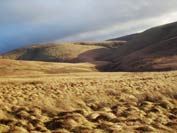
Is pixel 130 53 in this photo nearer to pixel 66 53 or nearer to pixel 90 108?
pixel 66 53

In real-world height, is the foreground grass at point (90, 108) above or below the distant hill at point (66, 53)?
below

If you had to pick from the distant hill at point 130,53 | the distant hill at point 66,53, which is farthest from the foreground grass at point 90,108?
the distant hill at point 66,53

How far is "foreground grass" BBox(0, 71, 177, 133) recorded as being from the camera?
713 inches

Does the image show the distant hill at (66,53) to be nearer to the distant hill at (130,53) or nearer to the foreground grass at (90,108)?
the distant hill at (130,53)

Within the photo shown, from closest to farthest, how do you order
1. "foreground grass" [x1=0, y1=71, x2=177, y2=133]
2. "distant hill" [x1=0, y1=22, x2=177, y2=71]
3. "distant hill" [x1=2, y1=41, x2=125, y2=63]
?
"foreground grass" [x1=0, y1=71, x2=177, y2=133]
"distant hill" [x1=0, y1=22, x2=177, y2=71]
"distant hill" [x1=2, y1=41, x2=125, y2=63]

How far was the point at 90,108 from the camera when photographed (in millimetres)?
23891

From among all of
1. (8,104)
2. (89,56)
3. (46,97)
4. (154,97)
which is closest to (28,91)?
(46,97)

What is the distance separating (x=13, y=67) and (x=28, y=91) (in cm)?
5273

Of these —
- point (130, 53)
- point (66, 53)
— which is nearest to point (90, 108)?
point (130, 53)

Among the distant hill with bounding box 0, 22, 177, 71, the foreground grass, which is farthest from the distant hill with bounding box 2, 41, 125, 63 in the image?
the foreground grass

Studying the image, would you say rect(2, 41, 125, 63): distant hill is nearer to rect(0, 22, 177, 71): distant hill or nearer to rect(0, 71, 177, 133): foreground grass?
rect(0, 22, 177, 71): distant hill

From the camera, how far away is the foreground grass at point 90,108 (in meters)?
18.1

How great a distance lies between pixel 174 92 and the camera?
1124 inches

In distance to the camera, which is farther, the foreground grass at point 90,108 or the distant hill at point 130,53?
the distant hill at point 130,53
